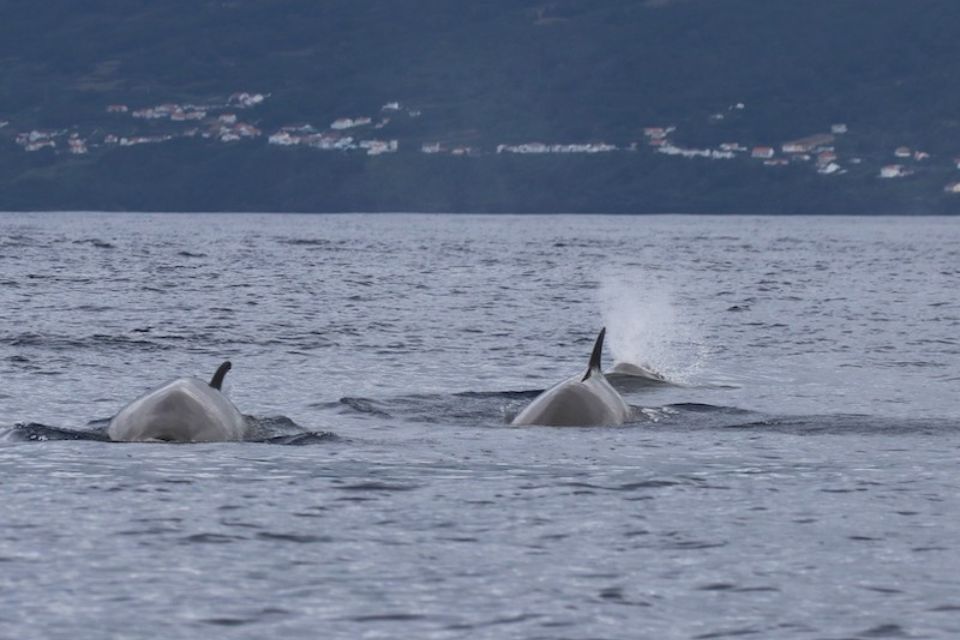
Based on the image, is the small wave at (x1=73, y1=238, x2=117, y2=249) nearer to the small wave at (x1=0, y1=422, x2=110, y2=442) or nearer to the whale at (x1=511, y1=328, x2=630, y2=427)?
the whale at (x1=511, y1=328, x2=630, y2=427)

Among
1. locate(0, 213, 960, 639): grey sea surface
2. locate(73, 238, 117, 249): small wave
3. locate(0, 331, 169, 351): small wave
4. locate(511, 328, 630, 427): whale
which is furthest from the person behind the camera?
locate(73, 238, 117, 249): small wave

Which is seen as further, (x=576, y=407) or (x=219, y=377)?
(x=576, y=407)

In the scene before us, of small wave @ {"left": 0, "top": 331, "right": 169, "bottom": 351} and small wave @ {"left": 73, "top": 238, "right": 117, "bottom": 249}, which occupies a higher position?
small wave @ {"left": 0, "top": 331, "right": 169, "bottom": 351}

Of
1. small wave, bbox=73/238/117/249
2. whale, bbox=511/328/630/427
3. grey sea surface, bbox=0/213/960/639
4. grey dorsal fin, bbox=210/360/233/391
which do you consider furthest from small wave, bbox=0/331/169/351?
small wave, bbox=73/238/117/249

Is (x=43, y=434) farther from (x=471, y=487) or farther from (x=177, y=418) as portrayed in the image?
(x=471, y=487)

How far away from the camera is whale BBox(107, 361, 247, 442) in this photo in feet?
62.4

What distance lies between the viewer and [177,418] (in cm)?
1917

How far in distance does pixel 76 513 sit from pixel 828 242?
376 ft

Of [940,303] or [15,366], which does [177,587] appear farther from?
[940,303]

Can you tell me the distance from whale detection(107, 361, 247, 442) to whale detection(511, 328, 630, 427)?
347cm

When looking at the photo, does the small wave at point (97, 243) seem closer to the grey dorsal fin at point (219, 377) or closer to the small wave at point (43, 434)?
the grey dorsal fin at point (219, 377)

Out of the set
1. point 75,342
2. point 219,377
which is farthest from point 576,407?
point 75,342

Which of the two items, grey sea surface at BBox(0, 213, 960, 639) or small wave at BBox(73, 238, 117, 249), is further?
small wave at BBox(73, 238, 117, 249)

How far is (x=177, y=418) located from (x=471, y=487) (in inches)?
151
